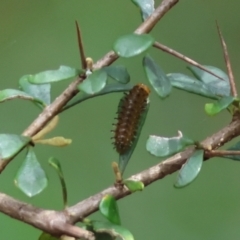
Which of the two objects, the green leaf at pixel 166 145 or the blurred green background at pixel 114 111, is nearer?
the green leaf at pixel 166 145

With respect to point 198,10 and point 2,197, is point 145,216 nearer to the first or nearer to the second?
point 198,10

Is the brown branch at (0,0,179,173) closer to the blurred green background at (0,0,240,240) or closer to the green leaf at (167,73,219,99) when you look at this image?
the green leaf at (167,73,219,99)

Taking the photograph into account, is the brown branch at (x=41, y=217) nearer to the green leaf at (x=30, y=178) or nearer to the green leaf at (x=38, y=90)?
the green leaf at (x=30, y=178)

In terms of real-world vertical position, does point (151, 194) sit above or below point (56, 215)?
below

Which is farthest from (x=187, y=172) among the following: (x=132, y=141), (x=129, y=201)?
(x=129, y=201)

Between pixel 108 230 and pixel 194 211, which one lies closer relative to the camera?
pixel 108 230

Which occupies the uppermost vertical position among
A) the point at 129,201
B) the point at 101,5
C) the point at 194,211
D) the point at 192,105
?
the point at 101,5

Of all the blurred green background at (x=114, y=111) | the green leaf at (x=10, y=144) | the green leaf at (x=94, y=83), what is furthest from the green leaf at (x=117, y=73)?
the blurred green background at (x=114, y=111)

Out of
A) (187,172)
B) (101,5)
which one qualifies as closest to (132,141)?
(187,172)

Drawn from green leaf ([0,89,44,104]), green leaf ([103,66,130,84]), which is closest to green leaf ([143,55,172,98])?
green leaf ([103,66,130,84])
